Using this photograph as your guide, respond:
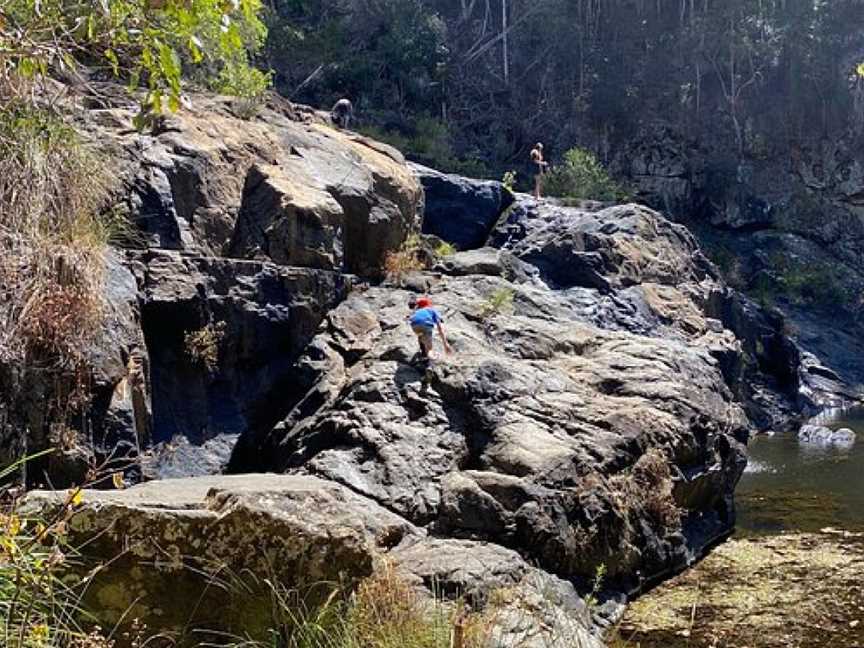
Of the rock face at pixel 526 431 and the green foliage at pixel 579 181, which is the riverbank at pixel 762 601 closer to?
the rock face at pixel 526 431

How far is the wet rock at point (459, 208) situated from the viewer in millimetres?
16938

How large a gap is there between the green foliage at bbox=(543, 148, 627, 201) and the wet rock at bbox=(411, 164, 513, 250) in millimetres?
10682

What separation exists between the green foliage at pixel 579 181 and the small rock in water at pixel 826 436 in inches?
448

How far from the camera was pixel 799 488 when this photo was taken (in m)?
13.5

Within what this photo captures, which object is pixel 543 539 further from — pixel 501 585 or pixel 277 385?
pixel 277 385

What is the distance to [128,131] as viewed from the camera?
10586 millimetres

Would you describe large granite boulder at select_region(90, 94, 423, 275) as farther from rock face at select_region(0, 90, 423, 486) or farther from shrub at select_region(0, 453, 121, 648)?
shrub at select_region(0, 453, 121, 648)

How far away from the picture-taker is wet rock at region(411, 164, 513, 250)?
55.6ft

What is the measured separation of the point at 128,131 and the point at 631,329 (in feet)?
28.1

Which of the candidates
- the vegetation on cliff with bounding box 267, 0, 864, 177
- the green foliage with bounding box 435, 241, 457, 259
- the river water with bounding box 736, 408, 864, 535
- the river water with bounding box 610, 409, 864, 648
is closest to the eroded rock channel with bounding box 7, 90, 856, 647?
the river water with bounding box 610, 409, 864, 648

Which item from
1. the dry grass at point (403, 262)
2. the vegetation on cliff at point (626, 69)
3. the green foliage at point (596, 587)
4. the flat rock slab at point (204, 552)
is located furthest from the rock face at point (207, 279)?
the vegetation on cliff at point (626, 69)

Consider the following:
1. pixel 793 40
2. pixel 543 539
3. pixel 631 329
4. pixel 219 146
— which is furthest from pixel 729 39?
pixel 543 539

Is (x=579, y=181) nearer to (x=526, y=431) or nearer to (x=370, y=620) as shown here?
(x=526, y=431)

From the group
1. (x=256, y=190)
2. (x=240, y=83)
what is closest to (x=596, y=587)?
(x=256, y=190)
